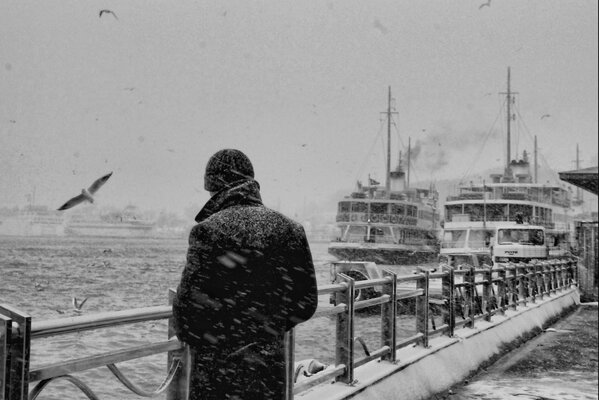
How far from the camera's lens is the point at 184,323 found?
2.77 meters

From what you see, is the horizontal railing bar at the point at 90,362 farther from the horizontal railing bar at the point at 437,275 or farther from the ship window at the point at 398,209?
the ship window at the point at 398,209

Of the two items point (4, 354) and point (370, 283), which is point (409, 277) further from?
point (4, 354)

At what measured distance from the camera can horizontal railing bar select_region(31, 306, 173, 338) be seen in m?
2.72

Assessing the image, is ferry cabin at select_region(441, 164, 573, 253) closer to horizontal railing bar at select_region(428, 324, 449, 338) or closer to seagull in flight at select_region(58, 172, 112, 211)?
seagull in flight at select_region(58, 172, 112, 211)

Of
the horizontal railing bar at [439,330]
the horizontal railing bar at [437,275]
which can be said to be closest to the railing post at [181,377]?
the horizontal railing bar at [439,330]

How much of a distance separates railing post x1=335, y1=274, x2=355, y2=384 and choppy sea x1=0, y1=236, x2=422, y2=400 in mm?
2149

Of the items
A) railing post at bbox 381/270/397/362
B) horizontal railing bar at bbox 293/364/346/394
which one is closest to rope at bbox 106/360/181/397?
horizontal railing bar at bbox 293/364/346/394

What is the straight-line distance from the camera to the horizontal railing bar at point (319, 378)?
4.59m

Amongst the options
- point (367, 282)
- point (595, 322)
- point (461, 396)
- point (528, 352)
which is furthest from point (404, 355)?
point (595, 322)

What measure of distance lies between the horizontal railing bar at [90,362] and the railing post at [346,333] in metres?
2.02

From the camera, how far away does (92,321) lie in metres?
2.94

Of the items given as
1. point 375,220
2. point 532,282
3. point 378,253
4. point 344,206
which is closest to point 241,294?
point 532,282

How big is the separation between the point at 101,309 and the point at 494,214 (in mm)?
24058

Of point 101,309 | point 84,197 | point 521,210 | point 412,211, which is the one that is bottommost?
point 101,309
